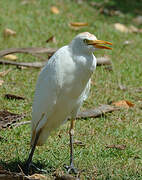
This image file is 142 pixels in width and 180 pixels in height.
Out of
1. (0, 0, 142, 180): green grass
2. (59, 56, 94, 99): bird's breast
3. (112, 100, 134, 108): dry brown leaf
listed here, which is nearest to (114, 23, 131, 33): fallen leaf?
(0, 0, 142, 180): green grass

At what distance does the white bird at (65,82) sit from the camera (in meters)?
4.14

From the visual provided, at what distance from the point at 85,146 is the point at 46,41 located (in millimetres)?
3344

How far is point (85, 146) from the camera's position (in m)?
5.13

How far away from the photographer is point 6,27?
8.43 metres

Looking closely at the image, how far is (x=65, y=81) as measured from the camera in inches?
164

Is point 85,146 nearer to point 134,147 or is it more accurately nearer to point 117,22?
point 134,147

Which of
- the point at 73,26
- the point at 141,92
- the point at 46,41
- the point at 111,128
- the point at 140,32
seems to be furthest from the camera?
the point at 140,32

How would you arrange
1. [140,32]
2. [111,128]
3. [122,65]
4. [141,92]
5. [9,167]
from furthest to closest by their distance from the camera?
[140,32] → [122,65] → [141,92] → [111,128] → [9,167]

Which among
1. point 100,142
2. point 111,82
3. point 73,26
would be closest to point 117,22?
point 73,26

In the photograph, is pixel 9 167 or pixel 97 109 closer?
pixel 9 167

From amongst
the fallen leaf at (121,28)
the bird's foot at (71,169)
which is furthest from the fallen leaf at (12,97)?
the fallen leaf at (121,28)

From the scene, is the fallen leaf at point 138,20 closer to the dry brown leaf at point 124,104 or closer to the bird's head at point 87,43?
the dry brown leaf at point 124,104

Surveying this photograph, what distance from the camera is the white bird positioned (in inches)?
163

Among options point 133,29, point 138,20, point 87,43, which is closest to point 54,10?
point 133,29
